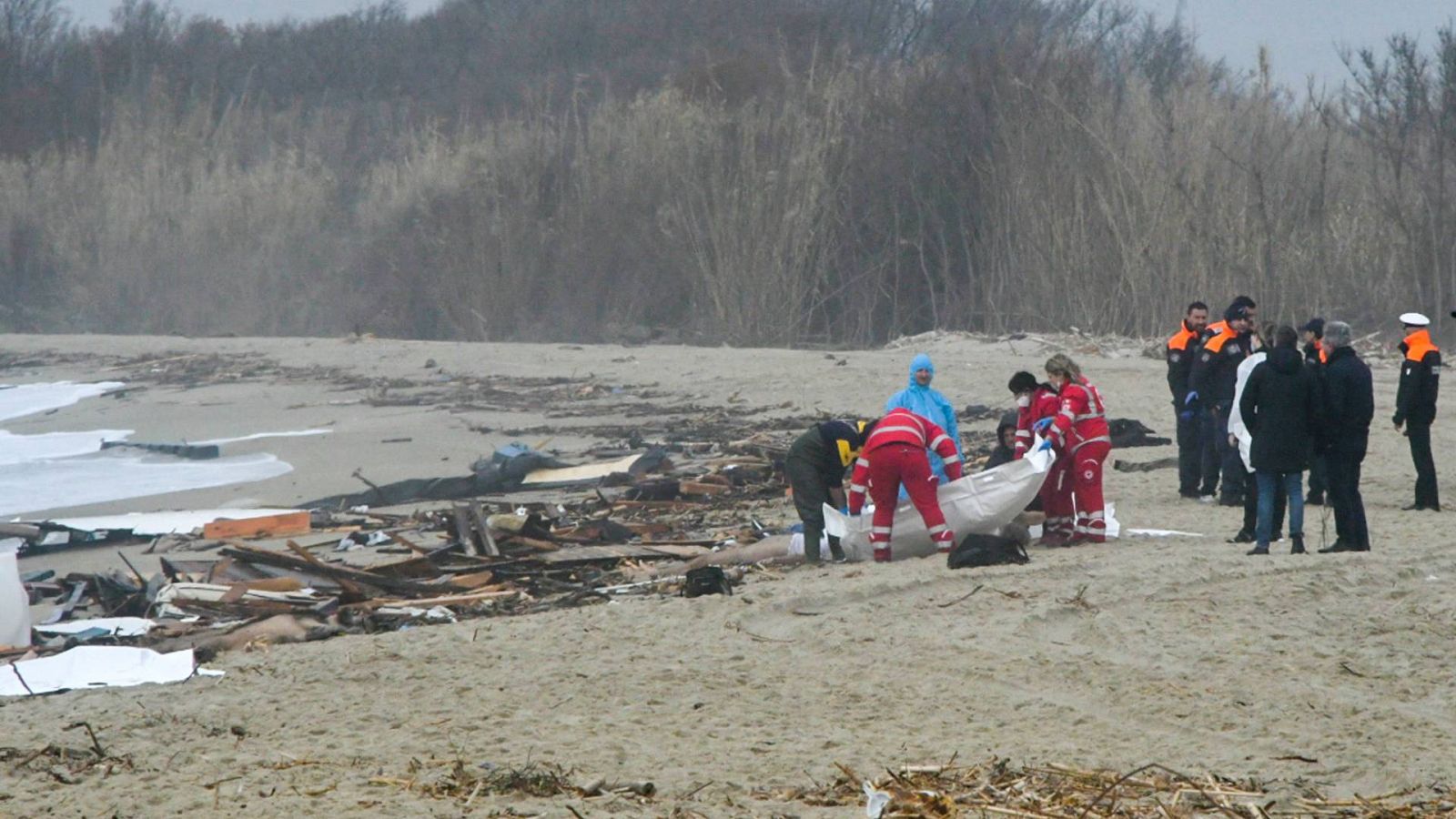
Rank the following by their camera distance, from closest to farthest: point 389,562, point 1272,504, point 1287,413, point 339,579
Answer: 1. point 1287,413
2. point 1272,504
3. point 339,579
4. point 389,562

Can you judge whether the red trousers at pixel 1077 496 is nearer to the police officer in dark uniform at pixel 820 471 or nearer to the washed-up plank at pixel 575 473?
the police officer in dark uniform at pixel 820 471

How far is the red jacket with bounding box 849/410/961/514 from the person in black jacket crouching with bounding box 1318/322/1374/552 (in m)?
2.05

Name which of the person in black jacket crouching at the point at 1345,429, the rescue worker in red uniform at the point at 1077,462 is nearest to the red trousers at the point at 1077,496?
the rescue worker in red uniform at the point at 1077,462

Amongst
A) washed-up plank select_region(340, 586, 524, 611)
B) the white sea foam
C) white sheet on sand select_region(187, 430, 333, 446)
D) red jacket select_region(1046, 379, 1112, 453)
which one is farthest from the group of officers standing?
white sheet on sand select_region(187, 430, 333, 446)

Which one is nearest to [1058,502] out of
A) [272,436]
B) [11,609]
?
[11,609]

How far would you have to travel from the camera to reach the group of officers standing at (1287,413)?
9359 millimetres

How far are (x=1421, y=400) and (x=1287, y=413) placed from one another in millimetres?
2322

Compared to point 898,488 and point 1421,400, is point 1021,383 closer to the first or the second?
point 898,488

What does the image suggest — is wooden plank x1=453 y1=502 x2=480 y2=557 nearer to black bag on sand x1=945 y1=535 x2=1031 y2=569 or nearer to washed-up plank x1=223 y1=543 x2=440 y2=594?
washed-up plank x1=223 y1=543 x2=440 y2=594

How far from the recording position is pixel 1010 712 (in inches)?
257

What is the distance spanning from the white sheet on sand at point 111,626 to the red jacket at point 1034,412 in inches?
200

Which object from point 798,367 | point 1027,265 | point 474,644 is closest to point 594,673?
point 474,644

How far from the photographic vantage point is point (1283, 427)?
9.35 meters

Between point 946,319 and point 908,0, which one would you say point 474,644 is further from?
point 908,0
